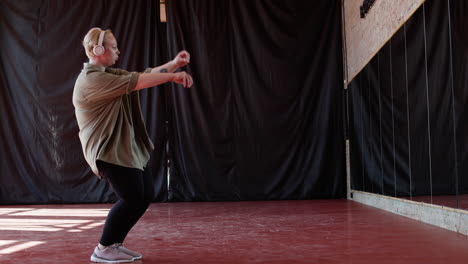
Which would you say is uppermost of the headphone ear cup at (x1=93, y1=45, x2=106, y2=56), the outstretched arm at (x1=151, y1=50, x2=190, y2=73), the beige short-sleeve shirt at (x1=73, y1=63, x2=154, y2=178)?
the headphone ear cup at (x1=93, y1=45, x2=106, y2=56)

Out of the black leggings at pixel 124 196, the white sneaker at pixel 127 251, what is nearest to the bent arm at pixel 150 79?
the black leggings at pixel 124 196

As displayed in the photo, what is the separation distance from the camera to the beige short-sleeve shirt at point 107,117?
2.30m

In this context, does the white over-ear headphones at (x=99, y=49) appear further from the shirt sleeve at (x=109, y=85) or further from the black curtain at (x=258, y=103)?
the black curtain at (x=258, y=103)

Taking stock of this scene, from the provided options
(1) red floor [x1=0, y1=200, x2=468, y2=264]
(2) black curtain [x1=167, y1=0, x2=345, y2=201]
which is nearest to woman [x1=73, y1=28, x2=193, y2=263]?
(1) red floor [x1=0, y1=200, x2=468, y2=264]

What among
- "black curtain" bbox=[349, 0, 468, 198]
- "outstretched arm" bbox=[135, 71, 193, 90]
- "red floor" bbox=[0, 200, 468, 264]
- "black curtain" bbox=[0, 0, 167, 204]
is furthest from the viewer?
"black curtain" bbox=[0, 0, 167, 204]

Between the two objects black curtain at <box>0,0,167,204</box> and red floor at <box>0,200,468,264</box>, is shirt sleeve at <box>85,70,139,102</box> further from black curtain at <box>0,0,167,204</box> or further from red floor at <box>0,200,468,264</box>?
black curtain at <box>0,0,167,204</box>

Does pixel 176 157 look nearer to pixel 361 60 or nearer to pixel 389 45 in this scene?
pixel 361 60

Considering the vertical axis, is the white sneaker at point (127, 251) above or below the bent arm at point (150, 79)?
below

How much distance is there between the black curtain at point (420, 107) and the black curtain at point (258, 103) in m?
1.30

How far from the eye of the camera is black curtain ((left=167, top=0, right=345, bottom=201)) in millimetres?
7172

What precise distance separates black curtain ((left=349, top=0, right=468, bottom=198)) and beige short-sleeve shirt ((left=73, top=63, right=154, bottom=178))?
231 centimetres

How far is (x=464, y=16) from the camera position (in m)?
3.29

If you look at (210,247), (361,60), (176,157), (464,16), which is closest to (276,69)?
(361,60)

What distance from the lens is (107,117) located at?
7.90 feet
